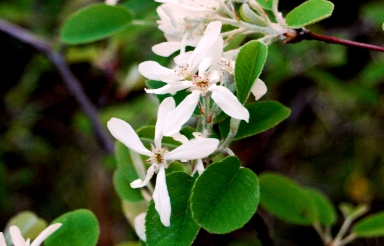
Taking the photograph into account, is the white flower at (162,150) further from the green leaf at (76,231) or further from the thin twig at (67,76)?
the thin twig at (67,76)

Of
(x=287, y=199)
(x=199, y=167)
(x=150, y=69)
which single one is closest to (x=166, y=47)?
(x=150, y=69)

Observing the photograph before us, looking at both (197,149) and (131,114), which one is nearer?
(197,149)

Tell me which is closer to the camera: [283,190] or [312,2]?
[312,2]

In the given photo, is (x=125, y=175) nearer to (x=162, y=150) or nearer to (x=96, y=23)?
(x=162, y=150)

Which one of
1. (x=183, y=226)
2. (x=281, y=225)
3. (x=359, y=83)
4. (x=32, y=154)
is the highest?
(x=183, y=226)

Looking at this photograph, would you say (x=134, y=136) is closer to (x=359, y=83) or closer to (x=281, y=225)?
(x=359, y=83)

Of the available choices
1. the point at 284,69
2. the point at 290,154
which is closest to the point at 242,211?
the point at 284,69

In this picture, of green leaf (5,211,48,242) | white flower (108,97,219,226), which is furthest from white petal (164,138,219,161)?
green leaf (5,211,48,242)
